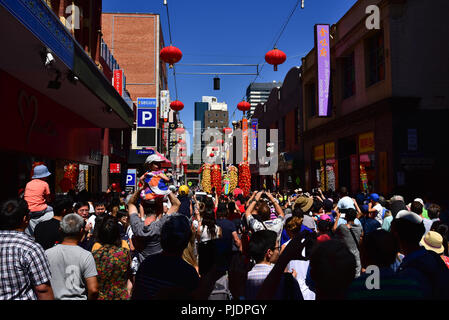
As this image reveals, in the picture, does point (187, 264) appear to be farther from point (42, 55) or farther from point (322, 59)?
point (322, 59)

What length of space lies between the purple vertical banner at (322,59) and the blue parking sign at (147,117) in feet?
37.9

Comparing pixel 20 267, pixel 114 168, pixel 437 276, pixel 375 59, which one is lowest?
pixel 437 276

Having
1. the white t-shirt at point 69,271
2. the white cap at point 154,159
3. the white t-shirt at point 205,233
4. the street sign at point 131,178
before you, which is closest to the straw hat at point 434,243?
the white t-shirt at point 205,233

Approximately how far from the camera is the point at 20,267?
2836mm

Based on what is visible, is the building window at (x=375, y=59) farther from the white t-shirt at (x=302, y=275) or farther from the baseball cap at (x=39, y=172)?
the baseball cap at (x=39, y=172)

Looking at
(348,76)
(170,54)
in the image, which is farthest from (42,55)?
(348,76)

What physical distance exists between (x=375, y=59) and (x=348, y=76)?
3.06 metres

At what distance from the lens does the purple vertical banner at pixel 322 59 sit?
1895 cm

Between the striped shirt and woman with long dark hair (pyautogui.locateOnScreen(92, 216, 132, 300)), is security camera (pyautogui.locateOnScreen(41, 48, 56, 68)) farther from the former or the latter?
the striped shirt

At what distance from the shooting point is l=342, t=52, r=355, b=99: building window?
63.0ft

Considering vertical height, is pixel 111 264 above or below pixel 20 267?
below

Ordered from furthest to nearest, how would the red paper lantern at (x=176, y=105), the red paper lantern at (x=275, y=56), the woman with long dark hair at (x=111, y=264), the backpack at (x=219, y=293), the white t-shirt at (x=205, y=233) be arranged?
the red paper lantern at (x=176, y=105)
the red paper lantern at (x=275, y=56)
the white t-shirt at (x=205, y=233)
the woman with long dark hair at (x=111, y=264)
the backpack at (x=219, y=293)

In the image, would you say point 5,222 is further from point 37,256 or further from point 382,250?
point 382,250

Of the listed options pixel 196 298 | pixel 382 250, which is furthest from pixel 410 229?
pixel 196 298
